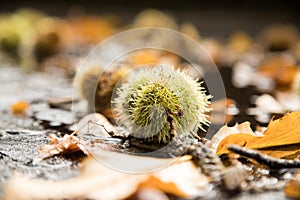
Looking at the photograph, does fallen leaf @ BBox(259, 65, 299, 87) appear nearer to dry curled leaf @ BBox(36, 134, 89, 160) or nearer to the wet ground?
the wet ground

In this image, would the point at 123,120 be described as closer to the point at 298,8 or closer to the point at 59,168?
the point at 59,168

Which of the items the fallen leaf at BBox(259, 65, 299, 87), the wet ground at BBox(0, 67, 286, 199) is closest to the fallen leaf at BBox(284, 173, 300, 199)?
the wet ground at BBox(0, 67, 286, 199)

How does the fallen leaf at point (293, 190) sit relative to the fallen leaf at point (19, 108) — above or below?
below

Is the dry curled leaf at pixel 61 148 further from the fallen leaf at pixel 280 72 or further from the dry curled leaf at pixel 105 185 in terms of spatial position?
the fallen leaf at pixel 280 72

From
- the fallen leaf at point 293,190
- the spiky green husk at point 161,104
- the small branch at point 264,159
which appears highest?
the spiky green husk at point 161,104

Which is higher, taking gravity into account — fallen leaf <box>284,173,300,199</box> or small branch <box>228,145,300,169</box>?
small branch <box>228,145,300,169</box>

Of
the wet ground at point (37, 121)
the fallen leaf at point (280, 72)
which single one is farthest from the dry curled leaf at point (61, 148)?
the fallen leaf at point (280, 72)

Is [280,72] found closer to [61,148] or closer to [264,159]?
[264,159]

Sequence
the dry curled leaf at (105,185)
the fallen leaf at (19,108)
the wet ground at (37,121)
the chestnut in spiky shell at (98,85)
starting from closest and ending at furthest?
1. the dry curled leaf at (105,185)
2. the wet ground at (37,121)
3. the chestnut in spiky shell at (98,85)
4. the fallen leaf at (19,108)
